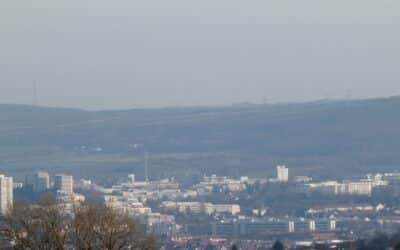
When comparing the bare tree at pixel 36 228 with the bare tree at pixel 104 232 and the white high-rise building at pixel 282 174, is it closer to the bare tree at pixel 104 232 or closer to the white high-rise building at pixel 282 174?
the bare tree at pixel 104 232

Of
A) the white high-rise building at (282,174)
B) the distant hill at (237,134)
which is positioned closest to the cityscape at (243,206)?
the white high-rise building at (282,174)

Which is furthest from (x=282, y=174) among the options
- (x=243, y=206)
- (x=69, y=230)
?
(x=69, y=230)

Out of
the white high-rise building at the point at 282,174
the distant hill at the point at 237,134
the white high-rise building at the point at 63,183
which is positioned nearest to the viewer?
the white high-rise building at the point at 63,183

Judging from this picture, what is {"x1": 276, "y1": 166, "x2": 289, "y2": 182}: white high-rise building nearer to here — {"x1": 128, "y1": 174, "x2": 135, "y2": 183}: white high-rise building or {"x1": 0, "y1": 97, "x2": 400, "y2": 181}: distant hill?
{"x1": 0, "y1": 97, "x2": 400, "y2": 181}: distant hill

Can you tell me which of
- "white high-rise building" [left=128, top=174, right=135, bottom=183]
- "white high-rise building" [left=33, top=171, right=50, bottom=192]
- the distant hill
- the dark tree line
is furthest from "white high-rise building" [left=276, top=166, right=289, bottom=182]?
the dark tree line

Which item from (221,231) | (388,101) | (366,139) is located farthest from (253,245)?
(388,101)

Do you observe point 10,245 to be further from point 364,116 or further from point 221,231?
point 364,116

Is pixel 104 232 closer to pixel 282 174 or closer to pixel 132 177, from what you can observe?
pixel 282 174
